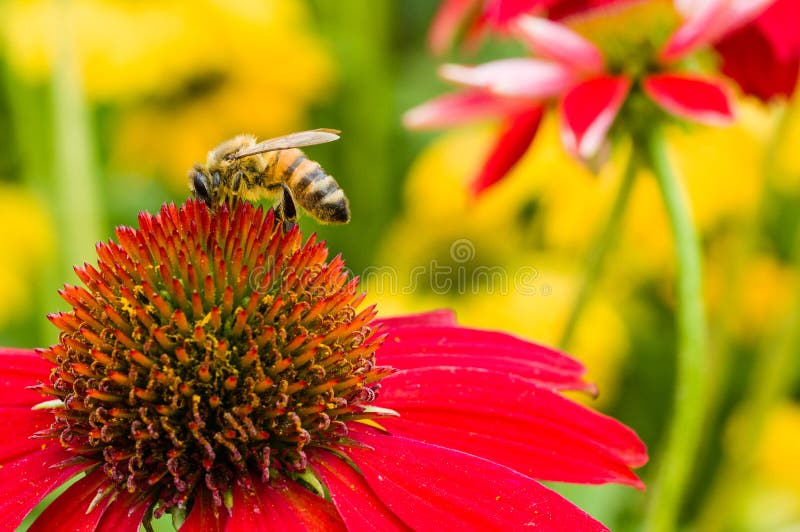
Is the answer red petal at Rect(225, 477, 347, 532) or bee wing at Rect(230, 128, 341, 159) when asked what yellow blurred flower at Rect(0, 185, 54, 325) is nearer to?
bee wing at Rect(230, 128, 341, 159)

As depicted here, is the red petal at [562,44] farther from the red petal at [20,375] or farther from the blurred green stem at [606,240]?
the red petal at [20,375]

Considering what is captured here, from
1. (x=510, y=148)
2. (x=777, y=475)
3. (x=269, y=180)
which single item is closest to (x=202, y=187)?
(x=269, y=180)

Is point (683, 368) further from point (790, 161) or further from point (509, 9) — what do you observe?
point (790, 161)

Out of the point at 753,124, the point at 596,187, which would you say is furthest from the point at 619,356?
the point at 753,124

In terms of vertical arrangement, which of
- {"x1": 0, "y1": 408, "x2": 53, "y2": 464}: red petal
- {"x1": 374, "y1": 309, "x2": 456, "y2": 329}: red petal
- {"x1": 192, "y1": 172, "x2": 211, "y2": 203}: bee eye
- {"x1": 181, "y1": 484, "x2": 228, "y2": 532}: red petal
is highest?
{"x1": 192, "y1": 172, "x2": 211, "y2": 203}: bee eye

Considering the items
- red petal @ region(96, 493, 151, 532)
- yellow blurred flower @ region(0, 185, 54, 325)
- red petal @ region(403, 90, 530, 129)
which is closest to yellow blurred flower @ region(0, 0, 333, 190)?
yellow blurred flower @ region(0, 185, 54, 325)

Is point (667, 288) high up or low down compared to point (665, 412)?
up

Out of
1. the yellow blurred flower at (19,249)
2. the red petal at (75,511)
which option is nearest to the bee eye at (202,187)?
the red petal at (75,511)

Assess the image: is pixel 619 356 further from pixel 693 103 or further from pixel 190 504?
pixel 190 504
